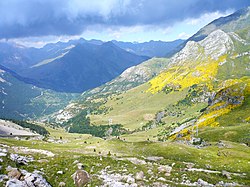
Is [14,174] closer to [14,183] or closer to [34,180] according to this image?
[14,183]

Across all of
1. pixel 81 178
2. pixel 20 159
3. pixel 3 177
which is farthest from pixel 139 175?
pixel 20 159

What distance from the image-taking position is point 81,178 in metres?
50.4

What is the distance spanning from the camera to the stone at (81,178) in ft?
163

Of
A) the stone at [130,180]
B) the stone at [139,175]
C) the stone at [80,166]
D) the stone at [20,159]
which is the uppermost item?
the stone at [20,159]

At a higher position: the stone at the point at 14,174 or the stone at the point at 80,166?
the stone at the point at 80,166

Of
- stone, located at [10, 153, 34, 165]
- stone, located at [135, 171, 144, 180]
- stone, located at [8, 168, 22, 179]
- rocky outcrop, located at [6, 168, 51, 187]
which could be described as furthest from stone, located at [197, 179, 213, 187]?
stone, located at [10, 153, 34, 165]

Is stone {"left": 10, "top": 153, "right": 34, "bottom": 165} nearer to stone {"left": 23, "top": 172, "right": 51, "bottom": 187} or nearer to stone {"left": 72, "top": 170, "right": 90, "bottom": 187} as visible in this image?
stone {"left": 23, "top": 172, "right": 51, "bottom": 187}

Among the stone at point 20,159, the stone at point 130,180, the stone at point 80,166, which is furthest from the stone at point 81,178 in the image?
the stone at point 20,159

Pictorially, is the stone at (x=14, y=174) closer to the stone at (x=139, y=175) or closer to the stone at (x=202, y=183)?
the stone at (x=139, y=175)

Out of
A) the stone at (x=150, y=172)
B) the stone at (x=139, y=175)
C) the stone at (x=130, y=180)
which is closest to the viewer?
the stone at (x=130, y=180)

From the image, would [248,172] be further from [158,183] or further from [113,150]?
[113,150]

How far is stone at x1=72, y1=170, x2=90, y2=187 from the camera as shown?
49562 millimetres

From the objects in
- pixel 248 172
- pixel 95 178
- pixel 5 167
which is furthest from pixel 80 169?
pixel 248 172

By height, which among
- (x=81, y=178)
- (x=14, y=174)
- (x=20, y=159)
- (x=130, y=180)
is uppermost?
(x=20, y=159)
